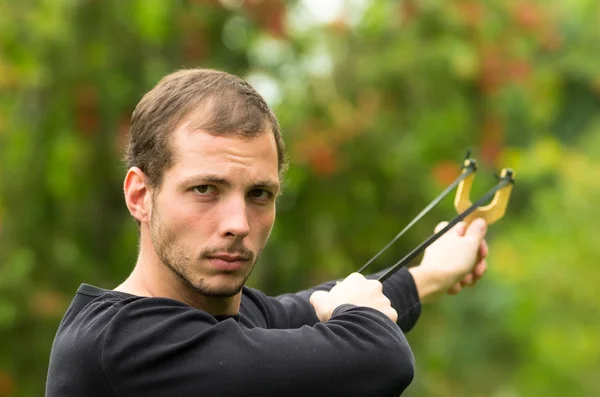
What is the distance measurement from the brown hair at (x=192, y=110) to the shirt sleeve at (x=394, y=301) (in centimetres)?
68

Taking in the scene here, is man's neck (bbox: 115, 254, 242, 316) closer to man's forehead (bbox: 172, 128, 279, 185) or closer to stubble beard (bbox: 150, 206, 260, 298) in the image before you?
stubble beard (bbox: 150, 206, 260, 298)

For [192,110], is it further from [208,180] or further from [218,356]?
[218,356]

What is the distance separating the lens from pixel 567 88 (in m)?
19.1

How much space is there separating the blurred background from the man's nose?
717 cm

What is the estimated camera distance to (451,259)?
3.35 metres

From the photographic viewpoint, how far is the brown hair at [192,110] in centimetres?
252

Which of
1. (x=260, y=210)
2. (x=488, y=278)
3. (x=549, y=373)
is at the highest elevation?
(x=260, y=210)

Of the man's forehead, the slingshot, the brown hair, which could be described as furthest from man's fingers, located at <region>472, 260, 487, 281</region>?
the man's forehead

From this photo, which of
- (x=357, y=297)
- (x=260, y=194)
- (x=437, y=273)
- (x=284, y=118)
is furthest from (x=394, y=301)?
(x=284, y=118)

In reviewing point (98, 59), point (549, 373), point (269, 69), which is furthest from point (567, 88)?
point (98, 59)

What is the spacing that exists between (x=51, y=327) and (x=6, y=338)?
42cm

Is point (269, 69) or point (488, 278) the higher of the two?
point (269, 69)

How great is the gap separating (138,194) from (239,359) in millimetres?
545

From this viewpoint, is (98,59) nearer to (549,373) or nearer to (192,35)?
→ (192,35)
